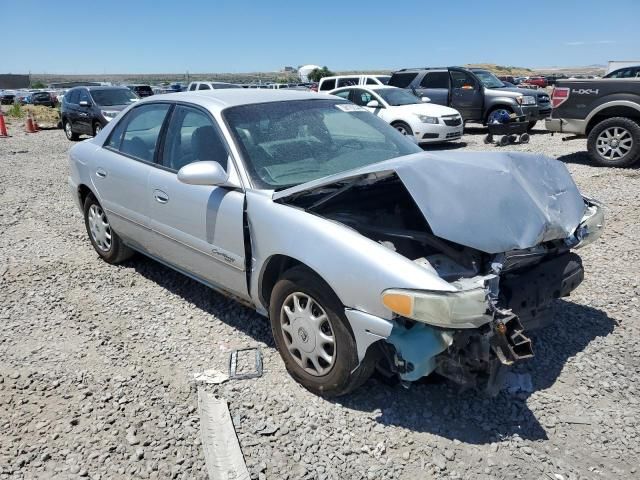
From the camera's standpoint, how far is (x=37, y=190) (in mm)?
9047

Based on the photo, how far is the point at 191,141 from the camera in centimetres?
382

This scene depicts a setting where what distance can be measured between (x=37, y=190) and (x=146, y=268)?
17.0 feet

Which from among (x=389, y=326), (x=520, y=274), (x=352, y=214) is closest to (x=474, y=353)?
(x=389, y=326)

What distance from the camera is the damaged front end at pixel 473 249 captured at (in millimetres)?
2432

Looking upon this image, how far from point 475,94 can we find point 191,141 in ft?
40.3

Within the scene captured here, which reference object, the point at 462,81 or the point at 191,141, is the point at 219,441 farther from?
the point at 462,81

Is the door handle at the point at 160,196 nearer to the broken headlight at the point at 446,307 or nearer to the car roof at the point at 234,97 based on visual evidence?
the car roof at the point at 234,97

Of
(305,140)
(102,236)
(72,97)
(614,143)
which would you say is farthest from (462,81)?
(305,140)

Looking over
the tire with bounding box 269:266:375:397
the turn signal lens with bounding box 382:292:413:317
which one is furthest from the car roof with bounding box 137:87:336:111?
the turn signal lens with bounding box 382:292:413:317

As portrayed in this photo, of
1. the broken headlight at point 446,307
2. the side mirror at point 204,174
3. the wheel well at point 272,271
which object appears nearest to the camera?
the broken headlight at point 446,307

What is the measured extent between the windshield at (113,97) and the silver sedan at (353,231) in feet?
39.8

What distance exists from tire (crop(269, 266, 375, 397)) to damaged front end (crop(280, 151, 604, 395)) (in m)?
0.18

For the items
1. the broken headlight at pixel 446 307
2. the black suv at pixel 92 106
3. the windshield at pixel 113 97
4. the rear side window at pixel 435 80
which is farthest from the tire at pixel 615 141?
the windshield at pixel 113 97

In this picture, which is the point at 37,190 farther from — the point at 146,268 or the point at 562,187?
the point at 562,187
